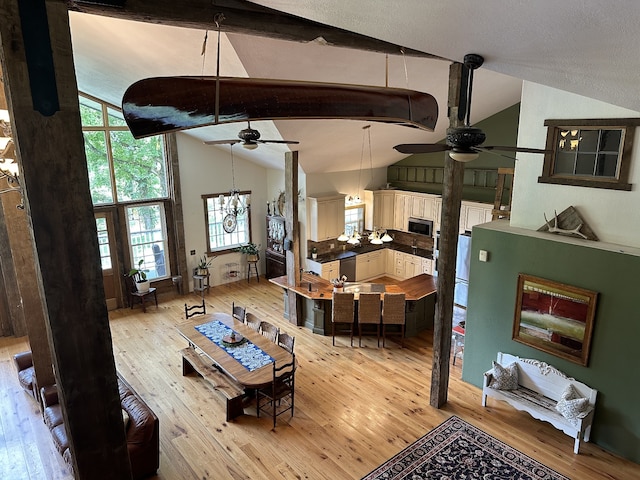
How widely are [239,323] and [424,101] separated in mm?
5110

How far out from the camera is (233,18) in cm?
356

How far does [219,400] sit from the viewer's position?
6051 millimetres

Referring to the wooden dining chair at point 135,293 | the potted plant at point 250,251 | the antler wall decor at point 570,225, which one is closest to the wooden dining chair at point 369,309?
the antler wall decor at point 570,225

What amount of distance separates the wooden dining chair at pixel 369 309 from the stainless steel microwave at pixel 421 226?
3166 millimetres

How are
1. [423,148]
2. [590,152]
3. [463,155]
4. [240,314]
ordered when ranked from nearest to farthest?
[463,155]
[423,148]
[590,152]
[240,314]

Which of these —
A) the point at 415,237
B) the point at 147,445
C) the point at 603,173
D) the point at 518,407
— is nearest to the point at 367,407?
the point at 518,407

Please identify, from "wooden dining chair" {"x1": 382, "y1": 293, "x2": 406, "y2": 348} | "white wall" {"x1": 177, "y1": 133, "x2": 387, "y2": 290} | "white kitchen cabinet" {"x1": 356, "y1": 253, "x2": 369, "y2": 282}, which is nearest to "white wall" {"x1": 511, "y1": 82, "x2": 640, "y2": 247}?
"wooden dining chair" {"x1": 382, "y1": 293, "x2": 406, "y2": 348}

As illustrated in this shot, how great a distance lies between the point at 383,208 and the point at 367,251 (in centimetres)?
121

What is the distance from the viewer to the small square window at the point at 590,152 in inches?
186

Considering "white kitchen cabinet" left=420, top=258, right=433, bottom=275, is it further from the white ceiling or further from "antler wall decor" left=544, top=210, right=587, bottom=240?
"antler wall decor" left=544, top=210, right=587, bottom=240

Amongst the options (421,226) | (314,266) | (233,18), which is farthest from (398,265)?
(233,18)

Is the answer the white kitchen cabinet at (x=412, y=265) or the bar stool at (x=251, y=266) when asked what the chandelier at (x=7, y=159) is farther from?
the white kitchen cabinet at (x=412, y=265)

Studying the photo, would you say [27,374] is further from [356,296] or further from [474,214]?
[474,214]

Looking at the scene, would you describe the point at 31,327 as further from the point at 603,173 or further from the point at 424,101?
the point at 603,173
